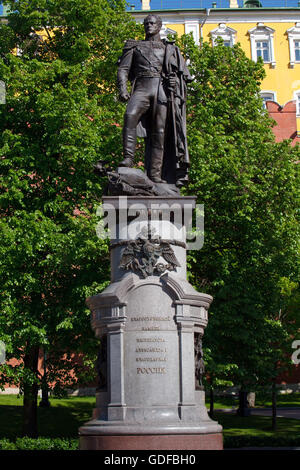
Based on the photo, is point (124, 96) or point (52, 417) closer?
point (124, 96)

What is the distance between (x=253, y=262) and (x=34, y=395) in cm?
804

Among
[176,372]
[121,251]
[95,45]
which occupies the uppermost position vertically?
[95,45]

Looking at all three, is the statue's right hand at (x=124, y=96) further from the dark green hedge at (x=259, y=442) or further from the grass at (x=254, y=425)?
the grass at (x=254, y=425)

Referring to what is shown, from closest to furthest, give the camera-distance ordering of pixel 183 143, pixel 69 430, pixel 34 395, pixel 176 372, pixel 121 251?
pixel 176 372 < pixel 121 251 < pixel 183 143 < pixel 34 395 < pixel 69 430

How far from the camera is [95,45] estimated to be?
1078 inches

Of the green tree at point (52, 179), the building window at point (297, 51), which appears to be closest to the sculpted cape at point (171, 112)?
the green tree at point (52, 179)

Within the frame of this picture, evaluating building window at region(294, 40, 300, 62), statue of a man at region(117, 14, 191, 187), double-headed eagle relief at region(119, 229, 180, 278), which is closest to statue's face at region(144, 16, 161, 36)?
statue of a man at region(117, 14, 191, 187)

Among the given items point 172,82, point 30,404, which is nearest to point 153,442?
point 172,82

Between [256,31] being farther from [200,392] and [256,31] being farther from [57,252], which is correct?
[200,392]

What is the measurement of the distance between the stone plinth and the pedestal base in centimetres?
1

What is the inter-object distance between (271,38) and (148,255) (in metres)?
45.5

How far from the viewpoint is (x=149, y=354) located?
10664mm

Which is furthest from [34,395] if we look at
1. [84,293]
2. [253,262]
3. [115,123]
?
[115,123]

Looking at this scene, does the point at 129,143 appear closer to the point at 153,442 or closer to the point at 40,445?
the point at 153,442
